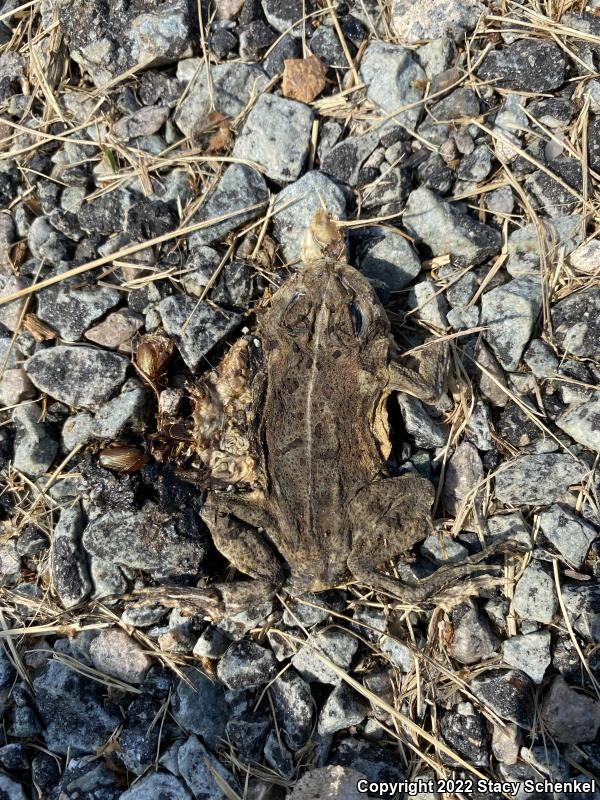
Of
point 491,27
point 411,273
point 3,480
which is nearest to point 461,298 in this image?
point 411,273

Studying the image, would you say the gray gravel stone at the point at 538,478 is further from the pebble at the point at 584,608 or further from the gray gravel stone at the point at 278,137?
the gray gravel stone at the point at 278,137

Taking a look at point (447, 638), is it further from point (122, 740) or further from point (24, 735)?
point (24, 735)

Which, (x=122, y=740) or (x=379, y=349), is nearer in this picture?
(x=122, y=740)

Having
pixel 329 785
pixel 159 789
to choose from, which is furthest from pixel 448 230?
pixel 159 789

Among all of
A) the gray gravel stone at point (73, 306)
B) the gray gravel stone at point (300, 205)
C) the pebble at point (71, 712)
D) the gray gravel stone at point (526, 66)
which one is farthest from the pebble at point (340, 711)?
the gray gravel stone at point (526, 66)

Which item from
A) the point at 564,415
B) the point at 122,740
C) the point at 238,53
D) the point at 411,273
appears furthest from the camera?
the point at 238,53

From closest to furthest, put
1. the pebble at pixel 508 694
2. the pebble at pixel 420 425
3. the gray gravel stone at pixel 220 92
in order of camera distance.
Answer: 1. the pebble at pixel 508 694
2. the pebble at pixel 420 425
3. the gray gravel stone at pixel 220 92

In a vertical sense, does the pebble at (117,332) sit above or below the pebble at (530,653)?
above
